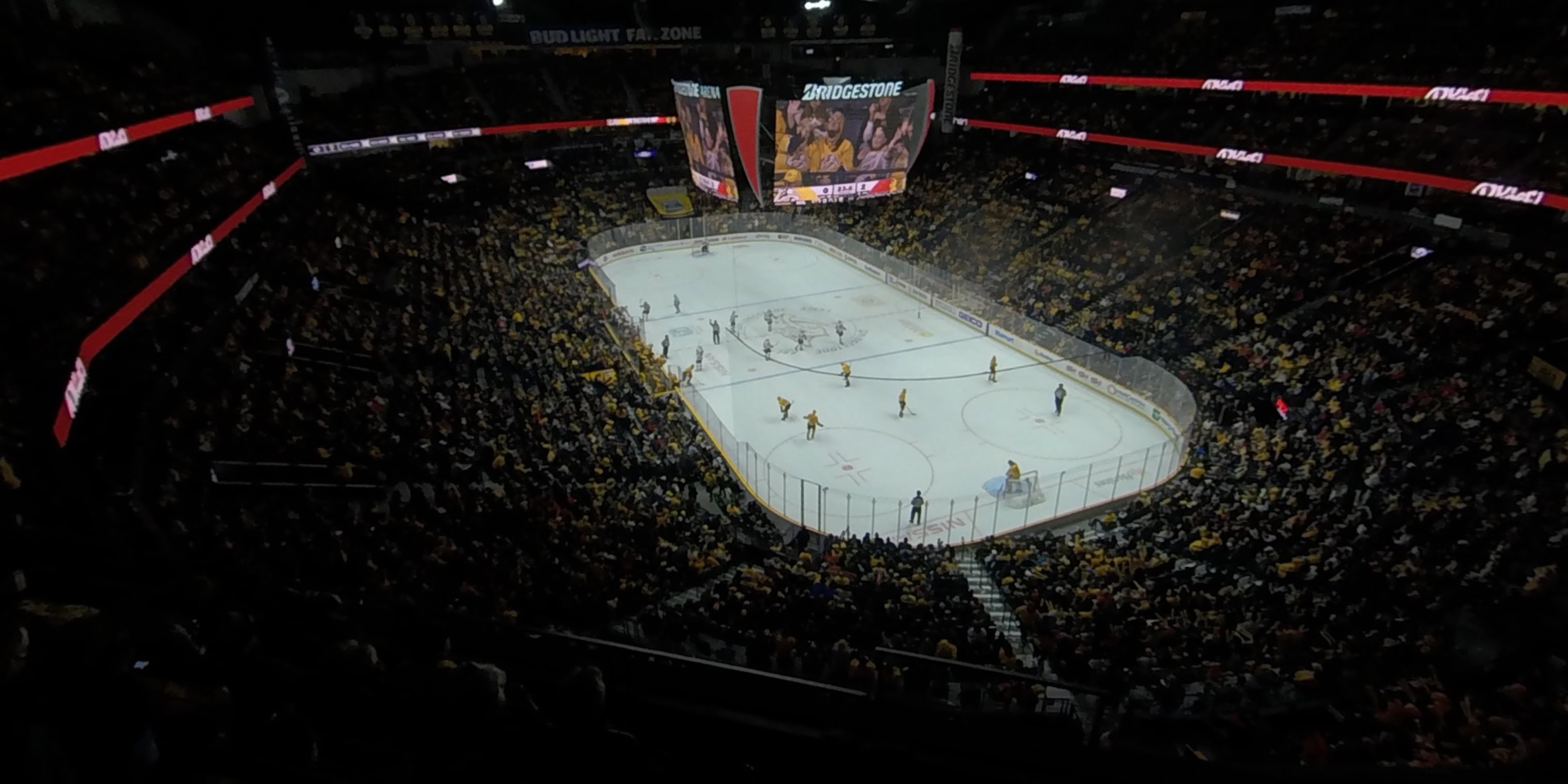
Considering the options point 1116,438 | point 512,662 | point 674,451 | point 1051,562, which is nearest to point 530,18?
point 674,451

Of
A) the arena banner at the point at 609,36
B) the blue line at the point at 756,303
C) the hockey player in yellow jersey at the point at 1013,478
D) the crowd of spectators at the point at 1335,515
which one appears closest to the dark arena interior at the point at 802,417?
the crowd of spectators at the point at 1335,515

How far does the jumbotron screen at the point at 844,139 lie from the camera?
63.1 feet

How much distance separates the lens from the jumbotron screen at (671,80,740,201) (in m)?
19.8

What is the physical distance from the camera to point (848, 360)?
87.0 feet

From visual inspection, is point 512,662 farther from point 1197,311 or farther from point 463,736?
point 1197,311

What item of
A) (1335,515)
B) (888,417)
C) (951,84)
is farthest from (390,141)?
(1335,515)

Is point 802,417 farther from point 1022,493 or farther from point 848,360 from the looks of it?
point 1022,493

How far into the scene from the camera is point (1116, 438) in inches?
804

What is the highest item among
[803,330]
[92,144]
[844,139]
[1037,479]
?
[92,144]

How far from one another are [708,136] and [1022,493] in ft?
38.1

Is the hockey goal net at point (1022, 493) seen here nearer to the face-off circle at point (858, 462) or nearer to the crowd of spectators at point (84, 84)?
the face-off circle at point (858, 462)

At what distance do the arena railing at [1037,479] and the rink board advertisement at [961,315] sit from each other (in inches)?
1.5

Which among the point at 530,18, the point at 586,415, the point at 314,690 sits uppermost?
the point at 530,18

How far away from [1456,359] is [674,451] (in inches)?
685
